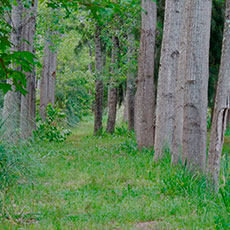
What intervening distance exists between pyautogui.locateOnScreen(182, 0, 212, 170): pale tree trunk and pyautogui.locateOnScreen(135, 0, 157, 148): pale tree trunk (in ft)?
16.9

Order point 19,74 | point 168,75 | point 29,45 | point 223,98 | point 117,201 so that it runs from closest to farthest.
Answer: point 19,74
point 223,98
point 117,201
point 168,75
point 29,45

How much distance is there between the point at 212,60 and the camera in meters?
16.8

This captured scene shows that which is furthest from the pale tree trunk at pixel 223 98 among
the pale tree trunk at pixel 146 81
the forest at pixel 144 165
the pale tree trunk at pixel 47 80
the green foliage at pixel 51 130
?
the pale tree trunk at pixel 47 80

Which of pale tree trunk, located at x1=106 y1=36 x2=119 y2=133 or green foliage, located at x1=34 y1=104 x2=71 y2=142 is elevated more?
pale tree trunk, located at x1=106 y1=36 x2=119 y2=133

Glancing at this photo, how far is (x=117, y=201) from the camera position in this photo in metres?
6.39

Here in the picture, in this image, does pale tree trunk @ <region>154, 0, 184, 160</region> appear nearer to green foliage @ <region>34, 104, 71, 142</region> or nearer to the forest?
the forest

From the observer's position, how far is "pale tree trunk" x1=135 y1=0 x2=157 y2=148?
483 inches

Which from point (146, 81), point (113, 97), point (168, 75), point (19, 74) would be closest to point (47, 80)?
point (113, 97)

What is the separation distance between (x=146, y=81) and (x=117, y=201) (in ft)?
21.0

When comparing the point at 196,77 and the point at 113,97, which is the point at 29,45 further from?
the point at 196,77

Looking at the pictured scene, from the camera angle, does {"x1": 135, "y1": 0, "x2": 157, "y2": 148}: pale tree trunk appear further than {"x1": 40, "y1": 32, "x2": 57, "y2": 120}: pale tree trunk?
No

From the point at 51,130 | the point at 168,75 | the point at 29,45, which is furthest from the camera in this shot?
the point at 51,130

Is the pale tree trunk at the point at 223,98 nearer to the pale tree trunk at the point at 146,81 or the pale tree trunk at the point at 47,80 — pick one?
the pale tree trunk at the point at 146,81

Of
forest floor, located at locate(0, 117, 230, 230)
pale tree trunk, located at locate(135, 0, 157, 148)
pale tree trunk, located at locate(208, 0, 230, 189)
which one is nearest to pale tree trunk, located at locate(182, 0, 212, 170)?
forest floor, located at locate(0, 117, 230, 230)
